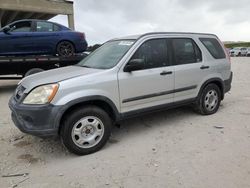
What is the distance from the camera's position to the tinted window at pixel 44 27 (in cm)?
857

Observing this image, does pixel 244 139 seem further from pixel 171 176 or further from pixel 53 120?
pixel 53 120

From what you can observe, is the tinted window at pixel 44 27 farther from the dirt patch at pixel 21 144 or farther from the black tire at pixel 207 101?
the black tire at pixel 207 101

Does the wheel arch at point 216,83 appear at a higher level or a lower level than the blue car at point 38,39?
lower

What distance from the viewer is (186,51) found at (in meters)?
4.97

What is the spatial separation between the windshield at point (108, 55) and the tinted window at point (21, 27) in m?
4.61

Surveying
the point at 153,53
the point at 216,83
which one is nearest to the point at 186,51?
the point at 153,53

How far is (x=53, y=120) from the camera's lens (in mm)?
3436

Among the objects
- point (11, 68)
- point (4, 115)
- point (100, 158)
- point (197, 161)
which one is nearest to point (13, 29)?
point (11, 68)

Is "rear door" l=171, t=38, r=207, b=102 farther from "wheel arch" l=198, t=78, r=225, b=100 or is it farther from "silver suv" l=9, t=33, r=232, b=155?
"wheel arch" l=198, t=78, r=225, b=100

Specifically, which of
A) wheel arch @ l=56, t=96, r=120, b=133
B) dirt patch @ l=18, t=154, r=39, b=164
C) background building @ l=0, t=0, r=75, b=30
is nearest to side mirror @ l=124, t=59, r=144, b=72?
wheel arch @ l=56, t=96, r=120, b=133

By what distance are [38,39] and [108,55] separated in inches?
196

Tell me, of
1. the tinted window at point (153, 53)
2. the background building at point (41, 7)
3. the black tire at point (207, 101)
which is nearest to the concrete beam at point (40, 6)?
the background building at point (41, 7)

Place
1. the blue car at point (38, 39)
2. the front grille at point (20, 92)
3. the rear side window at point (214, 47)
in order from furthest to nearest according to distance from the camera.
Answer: the blue car at point (38, 39), the rear side window at point (214, 47), the front grille at point (20, 92)

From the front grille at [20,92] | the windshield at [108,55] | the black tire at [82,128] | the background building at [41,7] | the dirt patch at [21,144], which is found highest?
the background building at [41,7]
